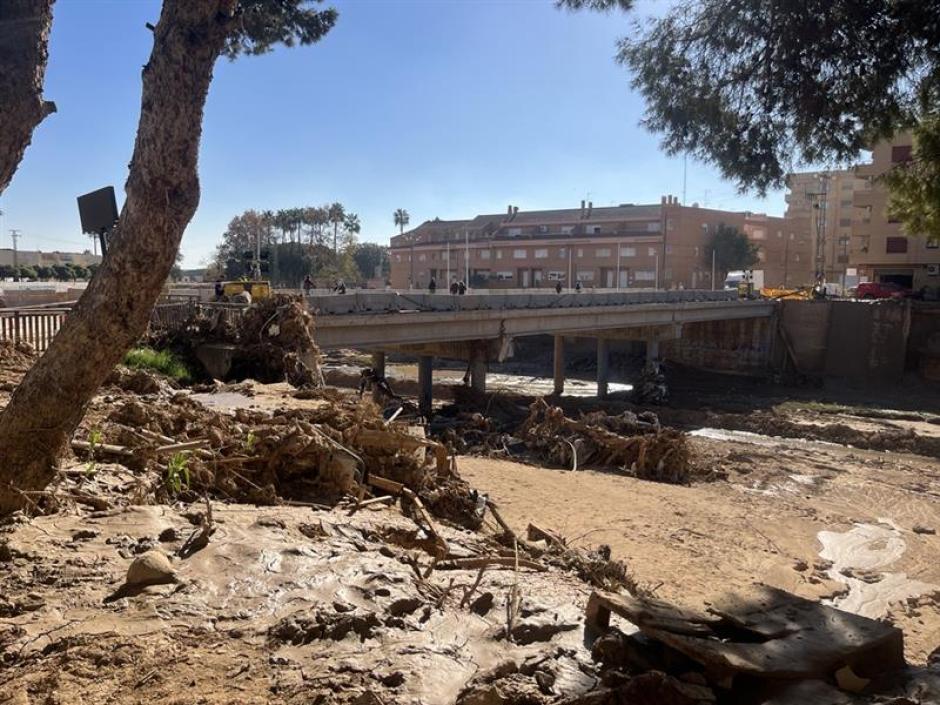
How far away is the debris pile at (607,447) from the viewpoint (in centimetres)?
1802

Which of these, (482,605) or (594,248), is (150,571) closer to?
(482,605)

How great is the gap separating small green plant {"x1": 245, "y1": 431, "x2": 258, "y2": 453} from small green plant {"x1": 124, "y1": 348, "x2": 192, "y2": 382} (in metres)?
7.54

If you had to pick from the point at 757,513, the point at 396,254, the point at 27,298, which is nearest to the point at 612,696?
the point at 757,513

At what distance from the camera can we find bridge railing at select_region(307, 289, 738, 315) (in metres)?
22.3

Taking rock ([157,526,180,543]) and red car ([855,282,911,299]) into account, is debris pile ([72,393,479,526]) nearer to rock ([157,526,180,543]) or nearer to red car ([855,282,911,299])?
rock ([157,526,180,543])

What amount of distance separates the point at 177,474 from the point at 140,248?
2339 mm

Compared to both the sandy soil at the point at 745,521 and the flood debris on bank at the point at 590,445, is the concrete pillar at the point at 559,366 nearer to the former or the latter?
the flood debris on bank at the point at 590,445

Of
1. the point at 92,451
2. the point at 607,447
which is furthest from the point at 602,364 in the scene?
the point at 92,451

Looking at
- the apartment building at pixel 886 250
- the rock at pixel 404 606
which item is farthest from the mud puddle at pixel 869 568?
the apartment building at pixel 886 250

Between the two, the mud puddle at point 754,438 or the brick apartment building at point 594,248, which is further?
the brick apartment building at point 594,248

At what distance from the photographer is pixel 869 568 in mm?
→ 12352

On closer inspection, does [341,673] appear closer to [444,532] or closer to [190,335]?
[444,532]

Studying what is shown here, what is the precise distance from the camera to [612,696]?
369cm

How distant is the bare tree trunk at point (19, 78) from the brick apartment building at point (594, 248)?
59612 mm
